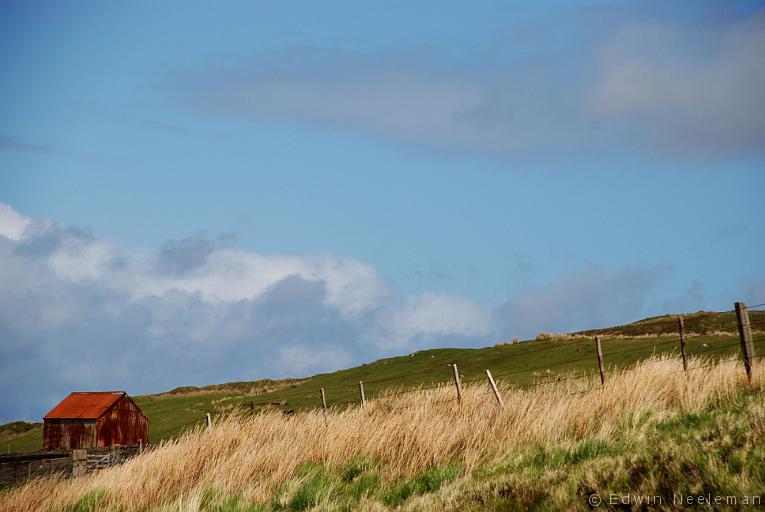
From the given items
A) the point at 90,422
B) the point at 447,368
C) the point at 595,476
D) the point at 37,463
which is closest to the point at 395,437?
the point at 595,476

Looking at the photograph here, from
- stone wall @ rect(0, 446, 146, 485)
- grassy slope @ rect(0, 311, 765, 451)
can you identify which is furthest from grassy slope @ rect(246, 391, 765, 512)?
stone wall @ rect(0, 446, 146, 485)

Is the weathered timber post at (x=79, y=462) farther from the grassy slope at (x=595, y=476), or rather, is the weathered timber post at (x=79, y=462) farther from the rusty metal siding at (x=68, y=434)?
the grassy slope at (x=595, y=476)

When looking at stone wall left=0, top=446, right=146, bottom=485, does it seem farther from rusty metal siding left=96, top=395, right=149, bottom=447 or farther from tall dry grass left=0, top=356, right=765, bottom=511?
tall dry grass left=0, top=356, right=765, bottom=511

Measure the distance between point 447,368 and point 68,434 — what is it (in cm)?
2558

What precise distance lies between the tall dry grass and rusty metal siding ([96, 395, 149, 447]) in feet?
112

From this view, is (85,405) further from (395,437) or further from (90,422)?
(395,437)

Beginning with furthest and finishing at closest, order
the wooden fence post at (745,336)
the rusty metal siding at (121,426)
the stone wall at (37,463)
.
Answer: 1. the rusty metal siding at (121,426)
2. the stone wall at (37,463)
3. the wooden fence post at (745,336)

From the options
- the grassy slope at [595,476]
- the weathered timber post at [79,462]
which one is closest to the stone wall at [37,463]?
the weathered timber post at [79,462]

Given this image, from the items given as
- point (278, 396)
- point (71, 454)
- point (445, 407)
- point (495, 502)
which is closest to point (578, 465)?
point (495, 502)

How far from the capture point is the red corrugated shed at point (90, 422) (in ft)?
153

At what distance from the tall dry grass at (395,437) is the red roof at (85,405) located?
34419 millimetres

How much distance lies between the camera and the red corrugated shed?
46531mm

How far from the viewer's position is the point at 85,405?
4788 centimetres

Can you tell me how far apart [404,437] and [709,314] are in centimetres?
5507
